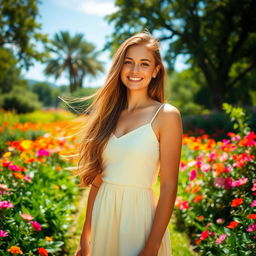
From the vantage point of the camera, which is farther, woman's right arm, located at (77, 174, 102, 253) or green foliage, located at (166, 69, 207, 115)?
green foliage, located at (166, 69, 207, 115)

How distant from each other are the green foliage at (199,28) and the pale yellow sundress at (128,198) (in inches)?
649

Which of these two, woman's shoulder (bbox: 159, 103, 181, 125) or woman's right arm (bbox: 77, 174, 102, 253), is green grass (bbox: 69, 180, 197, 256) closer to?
woman's right arm (bbox: 77, 174, 102, 253)

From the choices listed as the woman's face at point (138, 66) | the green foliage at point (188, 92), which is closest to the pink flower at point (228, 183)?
the woman's face at point (138, 66)

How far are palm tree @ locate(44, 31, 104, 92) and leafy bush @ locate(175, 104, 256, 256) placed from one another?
103 feet

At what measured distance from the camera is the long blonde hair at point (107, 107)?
2.10 m

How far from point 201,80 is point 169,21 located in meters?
11.7

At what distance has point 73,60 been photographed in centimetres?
3434

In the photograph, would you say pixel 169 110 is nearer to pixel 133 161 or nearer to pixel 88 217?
pixel 133 161

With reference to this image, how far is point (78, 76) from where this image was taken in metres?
35.8

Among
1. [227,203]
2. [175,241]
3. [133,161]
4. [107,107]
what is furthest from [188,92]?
[133,161]

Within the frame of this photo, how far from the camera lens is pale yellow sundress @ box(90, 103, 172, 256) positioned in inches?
71.8

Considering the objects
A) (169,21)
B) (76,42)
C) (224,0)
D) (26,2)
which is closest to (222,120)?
(224,0)

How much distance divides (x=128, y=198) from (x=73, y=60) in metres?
34.2

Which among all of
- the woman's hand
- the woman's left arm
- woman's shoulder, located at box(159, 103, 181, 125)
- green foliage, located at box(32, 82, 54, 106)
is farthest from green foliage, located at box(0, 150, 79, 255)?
green foliage, located at box(32, 82, 54, 106)
